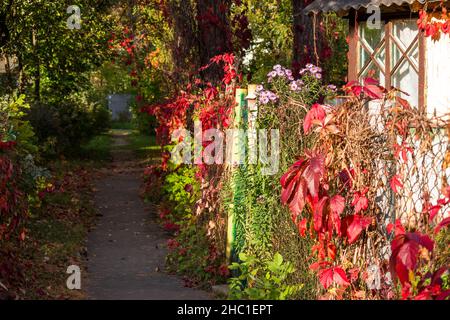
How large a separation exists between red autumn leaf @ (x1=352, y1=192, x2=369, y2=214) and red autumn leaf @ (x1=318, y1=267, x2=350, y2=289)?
477 millimetres

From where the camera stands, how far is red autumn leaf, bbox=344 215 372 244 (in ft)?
19.0

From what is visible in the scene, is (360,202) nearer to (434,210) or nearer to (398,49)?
(434,210)

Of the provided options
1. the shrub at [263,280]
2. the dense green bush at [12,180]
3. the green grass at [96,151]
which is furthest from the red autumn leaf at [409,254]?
the green grass at [96,151]

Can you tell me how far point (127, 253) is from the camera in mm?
11086

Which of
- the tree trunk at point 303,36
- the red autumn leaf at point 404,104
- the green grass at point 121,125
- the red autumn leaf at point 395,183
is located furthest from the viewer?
the green grass at point 121,125

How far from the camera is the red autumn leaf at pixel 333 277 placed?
5938mm

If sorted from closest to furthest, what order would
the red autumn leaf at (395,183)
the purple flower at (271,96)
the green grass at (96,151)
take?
the red autumn leaf at (395,183), the purple flower at (271,96), the green grass at (96,151)

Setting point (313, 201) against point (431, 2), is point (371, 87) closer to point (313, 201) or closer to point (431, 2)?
point (313, 201)

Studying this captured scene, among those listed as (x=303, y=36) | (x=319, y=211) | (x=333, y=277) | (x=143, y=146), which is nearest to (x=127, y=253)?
(x=333, y=277)

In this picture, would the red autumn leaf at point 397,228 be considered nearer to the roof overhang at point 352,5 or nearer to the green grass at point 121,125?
the roof overhang at point 352,5

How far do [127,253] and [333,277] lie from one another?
5532mm

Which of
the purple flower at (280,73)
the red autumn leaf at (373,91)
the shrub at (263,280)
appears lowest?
the shrub at (263,280)

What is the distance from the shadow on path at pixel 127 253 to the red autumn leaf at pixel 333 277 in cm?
254
